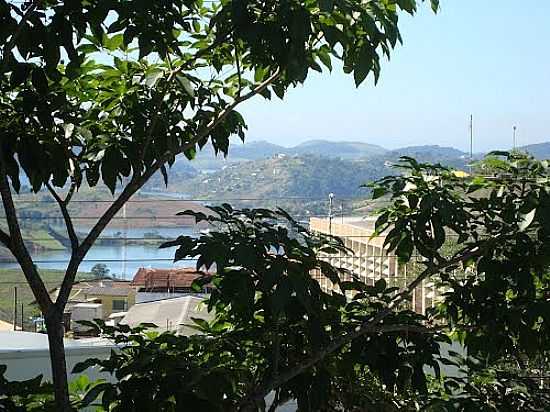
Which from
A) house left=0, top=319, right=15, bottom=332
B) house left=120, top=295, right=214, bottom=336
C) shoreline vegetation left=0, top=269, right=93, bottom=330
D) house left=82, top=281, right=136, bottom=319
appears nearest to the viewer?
shoreline vegetation left=0, top=269, right=93, bottom=330

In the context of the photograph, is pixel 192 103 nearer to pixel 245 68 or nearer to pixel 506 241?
pixel 245 68

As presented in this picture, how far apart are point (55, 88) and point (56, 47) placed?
31 cm

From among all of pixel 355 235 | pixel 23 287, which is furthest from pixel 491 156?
pixel 23 287

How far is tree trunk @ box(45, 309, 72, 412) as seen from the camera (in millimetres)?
1605

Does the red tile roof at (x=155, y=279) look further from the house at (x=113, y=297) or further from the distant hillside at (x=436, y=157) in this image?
the distant hillside at (x=436, y=157)

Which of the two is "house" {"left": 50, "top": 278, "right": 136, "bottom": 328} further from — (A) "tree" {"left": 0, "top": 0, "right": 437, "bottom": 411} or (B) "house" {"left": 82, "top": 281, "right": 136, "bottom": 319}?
(A) "tree" {"left": 0, "top": 0, "right": 437, "bottom": 411}

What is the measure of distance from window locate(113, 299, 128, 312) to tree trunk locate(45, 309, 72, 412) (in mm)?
2292

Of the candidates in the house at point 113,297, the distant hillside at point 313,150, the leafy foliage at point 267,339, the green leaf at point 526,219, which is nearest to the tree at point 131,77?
the leafy foliage at point 267,339

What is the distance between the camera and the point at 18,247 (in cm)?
159

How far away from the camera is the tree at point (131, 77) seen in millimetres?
1394

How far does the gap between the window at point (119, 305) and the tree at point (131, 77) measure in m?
2.10

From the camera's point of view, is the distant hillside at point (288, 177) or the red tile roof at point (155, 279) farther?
the distant hillside at point (288, 177)

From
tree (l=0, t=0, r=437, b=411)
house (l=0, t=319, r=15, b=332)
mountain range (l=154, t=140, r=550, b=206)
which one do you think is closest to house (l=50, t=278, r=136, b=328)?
mountain range (l=154, t=140, r=550, b=206)

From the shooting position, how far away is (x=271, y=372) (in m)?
1.73
